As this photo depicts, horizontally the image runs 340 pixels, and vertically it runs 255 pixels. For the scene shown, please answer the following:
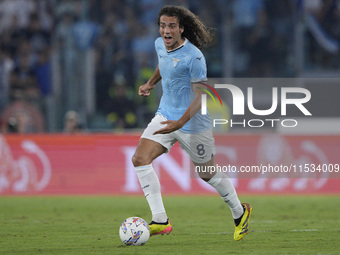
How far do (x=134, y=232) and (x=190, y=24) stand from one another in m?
1.95

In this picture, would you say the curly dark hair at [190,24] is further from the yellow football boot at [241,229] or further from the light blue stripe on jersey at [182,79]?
the yellow football boot at [241,229]

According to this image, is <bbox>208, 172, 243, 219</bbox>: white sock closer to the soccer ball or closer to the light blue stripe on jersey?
the light blue stripe on jersey

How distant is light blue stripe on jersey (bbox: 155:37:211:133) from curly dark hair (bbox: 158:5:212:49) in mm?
134

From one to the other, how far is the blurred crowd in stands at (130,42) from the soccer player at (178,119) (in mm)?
8459

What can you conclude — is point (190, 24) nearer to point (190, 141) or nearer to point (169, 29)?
point (169, 29)

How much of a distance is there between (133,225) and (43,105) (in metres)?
9.12

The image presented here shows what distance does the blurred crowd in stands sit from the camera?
49.0ft

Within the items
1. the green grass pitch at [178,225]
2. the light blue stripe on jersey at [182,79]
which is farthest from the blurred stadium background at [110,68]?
the light blue stripe on jersey at [182,79]

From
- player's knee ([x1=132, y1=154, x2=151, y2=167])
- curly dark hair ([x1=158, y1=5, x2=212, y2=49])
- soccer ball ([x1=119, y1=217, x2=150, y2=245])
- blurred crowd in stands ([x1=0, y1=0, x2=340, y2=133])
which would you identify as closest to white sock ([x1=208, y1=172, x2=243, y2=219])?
player's knee ([x1=132, y1=154, x2=151, y2=167])

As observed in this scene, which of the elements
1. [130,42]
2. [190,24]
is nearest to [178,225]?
[190,24]

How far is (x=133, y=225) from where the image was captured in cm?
586

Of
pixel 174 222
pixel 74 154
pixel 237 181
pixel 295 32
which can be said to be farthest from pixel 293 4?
pixel 174 222

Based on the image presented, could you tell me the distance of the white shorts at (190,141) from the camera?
6117 millimetres

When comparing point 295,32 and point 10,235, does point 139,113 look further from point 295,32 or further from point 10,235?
point 10,235
